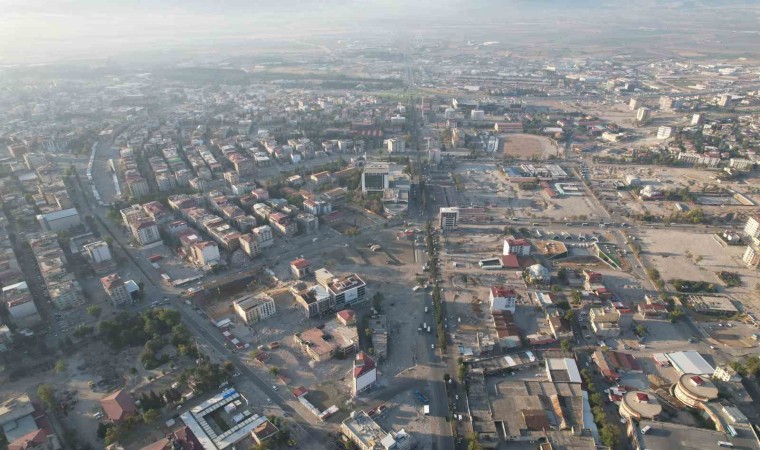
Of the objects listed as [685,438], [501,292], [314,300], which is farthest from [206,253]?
[685,438]

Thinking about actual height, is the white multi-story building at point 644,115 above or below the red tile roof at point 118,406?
above

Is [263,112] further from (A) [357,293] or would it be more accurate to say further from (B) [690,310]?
(B) [690,310]

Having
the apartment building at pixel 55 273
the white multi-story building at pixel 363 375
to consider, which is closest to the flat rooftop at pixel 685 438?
Answer: the white multi-story building at pixel 363 375

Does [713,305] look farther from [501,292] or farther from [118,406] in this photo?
[118,406]

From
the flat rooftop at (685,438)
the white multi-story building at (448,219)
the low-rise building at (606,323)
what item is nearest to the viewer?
the flat rooftop at (685,438)

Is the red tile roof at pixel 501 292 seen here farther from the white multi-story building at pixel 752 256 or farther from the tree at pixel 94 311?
the tree at pixel 94 311

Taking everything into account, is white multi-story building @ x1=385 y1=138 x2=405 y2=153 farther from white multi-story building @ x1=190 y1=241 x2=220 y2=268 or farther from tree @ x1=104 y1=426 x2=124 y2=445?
tree @ x1=104 y1=426 x2=124 y2=445
